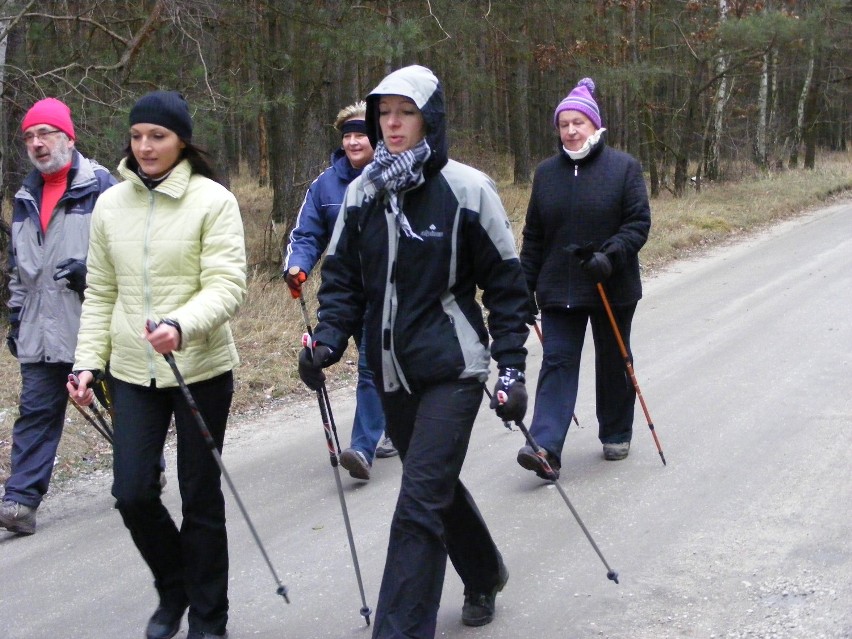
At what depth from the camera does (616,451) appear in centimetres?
636

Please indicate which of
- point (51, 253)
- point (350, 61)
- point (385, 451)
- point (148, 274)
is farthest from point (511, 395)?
point (350, 61)

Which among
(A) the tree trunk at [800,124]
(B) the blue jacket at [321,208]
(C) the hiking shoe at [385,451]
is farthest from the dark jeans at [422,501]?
(A) the tree trunk at [800,124]

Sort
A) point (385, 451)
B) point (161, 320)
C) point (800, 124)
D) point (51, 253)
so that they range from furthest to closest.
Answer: point (800, 124) < point (385, 451) < point (51, 253) < point (161, 320)

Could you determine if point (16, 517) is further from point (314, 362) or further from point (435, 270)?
point (435, 270)

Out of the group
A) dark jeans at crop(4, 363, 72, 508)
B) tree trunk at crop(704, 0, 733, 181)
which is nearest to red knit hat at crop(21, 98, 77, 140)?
dark jeans at crop(4, 363, 72, 508)

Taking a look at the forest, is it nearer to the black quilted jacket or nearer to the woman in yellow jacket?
the black quilted jacket

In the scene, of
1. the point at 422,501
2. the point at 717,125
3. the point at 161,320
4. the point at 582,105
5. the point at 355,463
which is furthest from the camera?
the point at 717,125

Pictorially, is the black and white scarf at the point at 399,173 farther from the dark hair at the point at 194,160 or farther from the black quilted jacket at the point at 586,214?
the black quilted jacket at the point at 586,214

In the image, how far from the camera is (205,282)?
3.92 m

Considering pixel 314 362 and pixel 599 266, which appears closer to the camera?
pixel 314 362

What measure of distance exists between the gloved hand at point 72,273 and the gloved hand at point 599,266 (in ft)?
8.72

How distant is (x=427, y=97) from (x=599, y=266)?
2.38 metres

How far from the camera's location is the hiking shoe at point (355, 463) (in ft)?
19.8

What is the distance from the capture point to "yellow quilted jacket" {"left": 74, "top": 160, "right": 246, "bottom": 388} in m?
3.92
